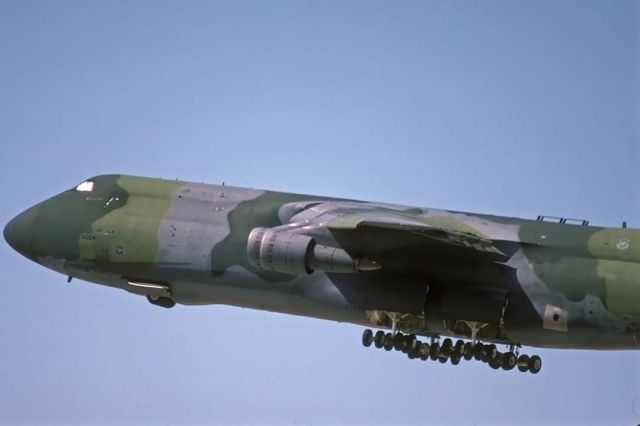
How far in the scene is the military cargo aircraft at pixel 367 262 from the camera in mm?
22281

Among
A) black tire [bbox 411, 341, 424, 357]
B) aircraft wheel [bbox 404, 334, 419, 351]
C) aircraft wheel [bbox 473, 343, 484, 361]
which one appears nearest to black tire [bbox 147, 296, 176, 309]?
aircraft wheel [bbox 404, 334, 419, 351]

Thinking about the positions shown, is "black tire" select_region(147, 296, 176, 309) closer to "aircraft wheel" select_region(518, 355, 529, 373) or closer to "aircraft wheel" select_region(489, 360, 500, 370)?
"aircraft wheel" select_region(489, 360, 500, 370)

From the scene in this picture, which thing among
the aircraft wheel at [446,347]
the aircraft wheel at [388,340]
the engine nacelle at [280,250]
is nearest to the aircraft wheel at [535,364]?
the aircraft wheel at [446,347]

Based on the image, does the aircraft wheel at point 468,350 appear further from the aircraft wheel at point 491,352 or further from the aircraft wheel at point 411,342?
the aircraft wheel at point 411,342

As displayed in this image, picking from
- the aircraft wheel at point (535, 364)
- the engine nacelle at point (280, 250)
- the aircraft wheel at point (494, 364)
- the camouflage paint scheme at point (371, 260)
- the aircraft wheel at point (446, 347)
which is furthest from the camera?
the aircraft wheel at point (446, 347)

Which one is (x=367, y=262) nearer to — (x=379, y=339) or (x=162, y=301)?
(x=379, y=339)

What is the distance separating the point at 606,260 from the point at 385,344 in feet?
13.1

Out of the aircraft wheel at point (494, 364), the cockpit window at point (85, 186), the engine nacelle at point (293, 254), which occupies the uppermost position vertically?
the cockpit window at point (85, 186)

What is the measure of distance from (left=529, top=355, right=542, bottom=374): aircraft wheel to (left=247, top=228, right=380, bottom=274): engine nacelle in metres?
3.56

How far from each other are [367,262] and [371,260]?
0.71ft

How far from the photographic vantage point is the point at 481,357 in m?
23.7

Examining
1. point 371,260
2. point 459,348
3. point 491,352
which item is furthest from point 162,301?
point 491,352

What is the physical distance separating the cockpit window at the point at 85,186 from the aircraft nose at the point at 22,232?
0.94m

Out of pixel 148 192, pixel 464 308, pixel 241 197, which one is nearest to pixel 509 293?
pixel 464 308
